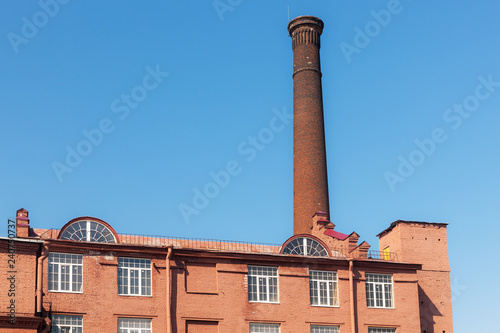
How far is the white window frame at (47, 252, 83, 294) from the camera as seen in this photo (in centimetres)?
3956

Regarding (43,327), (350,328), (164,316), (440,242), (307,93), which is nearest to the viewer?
(43,327)

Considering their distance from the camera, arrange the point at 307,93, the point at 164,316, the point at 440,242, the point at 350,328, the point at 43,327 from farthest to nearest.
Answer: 1. the point at 307,93
2. the point at 440,242
3. the point at 350,328
4. the point at 164,316
5. the point at 43,327

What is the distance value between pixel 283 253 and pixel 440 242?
10809 mm

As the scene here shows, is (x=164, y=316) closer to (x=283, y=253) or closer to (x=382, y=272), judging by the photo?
(x=283, y=253)

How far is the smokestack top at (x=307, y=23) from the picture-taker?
62.9 m

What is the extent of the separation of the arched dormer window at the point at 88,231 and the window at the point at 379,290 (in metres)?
14.7

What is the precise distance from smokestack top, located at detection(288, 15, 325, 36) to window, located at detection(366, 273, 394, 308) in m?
24.5

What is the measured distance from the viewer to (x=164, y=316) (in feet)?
134

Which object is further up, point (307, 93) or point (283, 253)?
point (307, 93)

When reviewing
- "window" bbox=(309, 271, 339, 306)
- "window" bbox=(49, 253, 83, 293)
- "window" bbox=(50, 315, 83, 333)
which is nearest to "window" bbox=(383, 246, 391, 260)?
"window" bbox=(309, 271, 339, 306)

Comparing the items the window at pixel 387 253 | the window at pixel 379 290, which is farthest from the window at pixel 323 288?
the window at pixel 387 253

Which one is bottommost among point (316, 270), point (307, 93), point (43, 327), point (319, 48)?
point (43, 327)

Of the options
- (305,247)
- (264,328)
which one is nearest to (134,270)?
(264,328)

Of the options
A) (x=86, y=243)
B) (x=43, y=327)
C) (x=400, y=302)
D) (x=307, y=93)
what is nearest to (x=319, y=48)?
(x=307, y=93)
